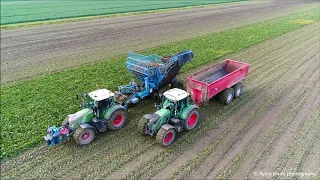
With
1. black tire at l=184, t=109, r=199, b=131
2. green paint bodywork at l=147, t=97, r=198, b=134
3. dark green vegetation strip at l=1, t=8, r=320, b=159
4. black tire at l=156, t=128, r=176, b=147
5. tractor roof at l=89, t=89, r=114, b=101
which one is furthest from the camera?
dark green vegetation strip at l=1, t=8, r=320, b=159

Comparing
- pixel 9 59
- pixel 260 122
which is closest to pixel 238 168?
pixel 260 122

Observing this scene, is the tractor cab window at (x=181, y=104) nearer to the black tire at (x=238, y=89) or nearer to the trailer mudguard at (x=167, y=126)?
the trailer mudguard at (x=167, y=126)

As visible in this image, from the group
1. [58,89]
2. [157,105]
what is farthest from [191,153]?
[58,89]

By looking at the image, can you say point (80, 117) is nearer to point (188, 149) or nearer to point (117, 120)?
point (117, 120)

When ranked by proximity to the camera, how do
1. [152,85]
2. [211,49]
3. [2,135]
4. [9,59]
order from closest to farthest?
[2,135], [152,85], [9,59], [211,49]

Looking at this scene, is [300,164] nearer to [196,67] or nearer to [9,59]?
[196,67]

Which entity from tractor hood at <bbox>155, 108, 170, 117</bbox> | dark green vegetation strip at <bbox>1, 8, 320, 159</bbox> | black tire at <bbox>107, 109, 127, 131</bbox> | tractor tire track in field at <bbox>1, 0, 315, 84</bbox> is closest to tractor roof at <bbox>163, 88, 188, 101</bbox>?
tractor hood at <bbox>155, 108, 170, 117</bbox>

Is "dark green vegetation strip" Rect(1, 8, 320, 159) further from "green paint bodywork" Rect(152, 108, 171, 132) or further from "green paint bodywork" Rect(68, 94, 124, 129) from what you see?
"green paint bodywork" Rect(152, 108, 171, 132)
